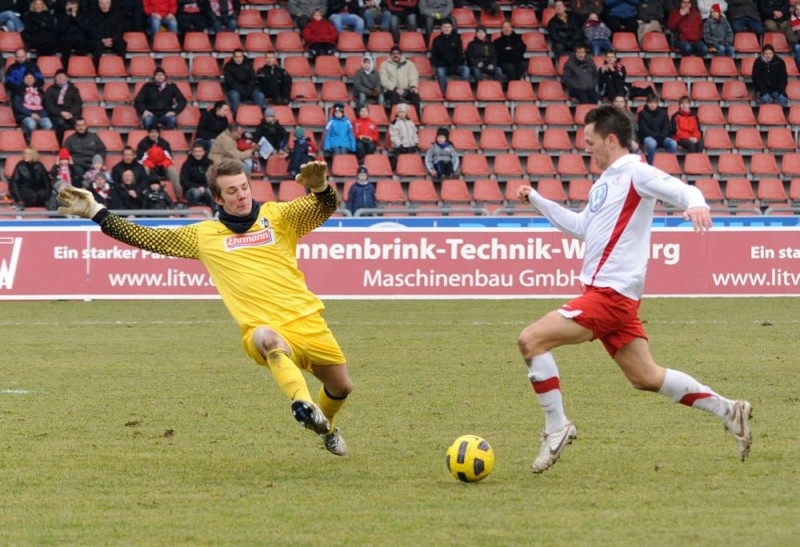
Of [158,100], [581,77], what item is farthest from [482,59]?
[158,100]

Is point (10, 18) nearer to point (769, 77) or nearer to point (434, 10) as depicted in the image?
point (434, 10)

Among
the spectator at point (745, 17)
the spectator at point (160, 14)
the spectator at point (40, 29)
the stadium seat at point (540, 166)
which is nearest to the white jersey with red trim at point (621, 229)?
the stadium seat at point (540, 166)

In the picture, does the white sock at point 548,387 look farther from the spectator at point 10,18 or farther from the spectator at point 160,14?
the spectator at point 10,18

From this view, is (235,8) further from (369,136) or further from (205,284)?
(205,284)

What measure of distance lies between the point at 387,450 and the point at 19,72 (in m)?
18.9

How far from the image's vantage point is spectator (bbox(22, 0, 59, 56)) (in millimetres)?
26344

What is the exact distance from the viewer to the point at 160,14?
2772 cm

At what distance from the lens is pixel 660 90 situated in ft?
93.2

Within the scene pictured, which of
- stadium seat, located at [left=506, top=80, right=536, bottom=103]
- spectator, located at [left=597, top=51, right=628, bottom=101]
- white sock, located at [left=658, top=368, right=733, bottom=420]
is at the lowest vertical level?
stadium seat, located at [left=506, top=80, right=536, bottom=103]

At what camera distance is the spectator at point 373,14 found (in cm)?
2826

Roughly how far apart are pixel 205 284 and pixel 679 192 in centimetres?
1387

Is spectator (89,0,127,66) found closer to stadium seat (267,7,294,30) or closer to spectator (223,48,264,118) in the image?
spectator (223,48,264,118)

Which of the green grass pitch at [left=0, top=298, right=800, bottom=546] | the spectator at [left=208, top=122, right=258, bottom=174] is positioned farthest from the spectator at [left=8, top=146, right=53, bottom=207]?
the green grass pitch at [left=0, top=298, right=800, bottom=546]

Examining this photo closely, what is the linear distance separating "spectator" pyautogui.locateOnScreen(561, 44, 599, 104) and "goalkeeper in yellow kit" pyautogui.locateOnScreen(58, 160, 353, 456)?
1977cm
